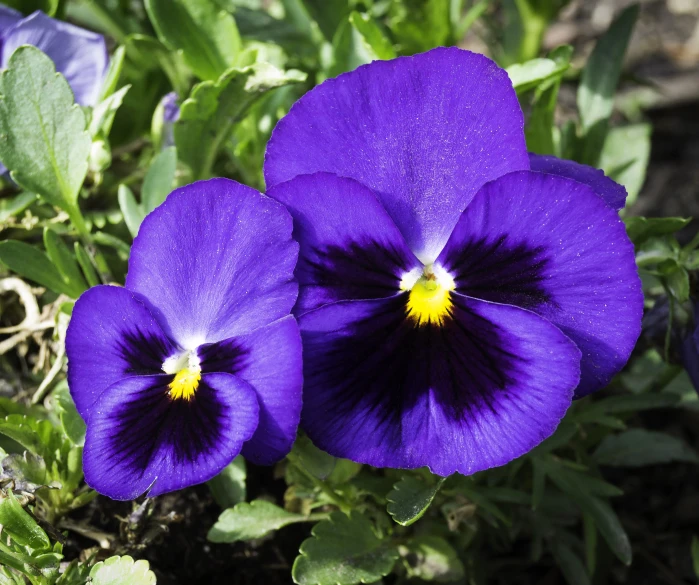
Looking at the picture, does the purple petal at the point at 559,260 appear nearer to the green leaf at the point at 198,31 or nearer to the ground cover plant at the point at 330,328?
the ground cover plant at the point at 330,328

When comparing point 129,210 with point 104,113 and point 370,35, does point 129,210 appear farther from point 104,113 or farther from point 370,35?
point 370,35

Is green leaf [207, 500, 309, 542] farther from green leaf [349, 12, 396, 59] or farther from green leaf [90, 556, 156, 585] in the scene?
green leaf [349, 12, 396, 59]

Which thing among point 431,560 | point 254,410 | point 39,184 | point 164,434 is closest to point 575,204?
point 254,410

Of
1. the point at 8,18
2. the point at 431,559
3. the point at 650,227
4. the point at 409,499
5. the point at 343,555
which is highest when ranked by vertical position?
the point at 8,18

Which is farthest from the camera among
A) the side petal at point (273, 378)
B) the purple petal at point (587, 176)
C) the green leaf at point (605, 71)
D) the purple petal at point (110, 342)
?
the green leaf at point (605, 71)

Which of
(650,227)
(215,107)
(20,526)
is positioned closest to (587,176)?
(650,227)

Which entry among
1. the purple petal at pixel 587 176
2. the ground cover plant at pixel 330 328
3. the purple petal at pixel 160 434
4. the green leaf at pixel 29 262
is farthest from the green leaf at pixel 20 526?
the purple petal at pixel 587 176

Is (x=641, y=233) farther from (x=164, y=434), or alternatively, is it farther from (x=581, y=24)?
(x=581, y=24)
